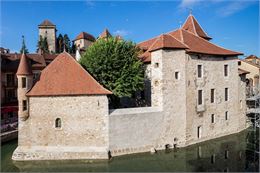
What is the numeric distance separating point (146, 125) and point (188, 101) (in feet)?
13.7

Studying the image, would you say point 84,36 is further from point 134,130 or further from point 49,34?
point 134,130

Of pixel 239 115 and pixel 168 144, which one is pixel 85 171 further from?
pixel 239 115

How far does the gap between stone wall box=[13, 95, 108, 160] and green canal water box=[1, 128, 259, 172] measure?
43.7 inches

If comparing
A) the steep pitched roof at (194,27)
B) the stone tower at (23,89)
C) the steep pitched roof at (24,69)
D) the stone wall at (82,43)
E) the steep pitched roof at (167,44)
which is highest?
the stone wall at (82,43)

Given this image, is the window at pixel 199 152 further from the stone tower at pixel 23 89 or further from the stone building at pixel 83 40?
the stone building at pixel 83 40

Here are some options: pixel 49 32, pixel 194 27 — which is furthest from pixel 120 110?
pixel 49 32

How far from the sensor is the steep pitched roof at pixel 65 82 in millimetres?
15430

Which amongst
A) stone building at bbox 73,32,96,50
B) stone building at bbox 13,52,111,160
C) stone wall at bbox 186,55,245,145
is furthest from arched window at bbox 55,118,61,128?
stone building at bbox 73,32,96,50

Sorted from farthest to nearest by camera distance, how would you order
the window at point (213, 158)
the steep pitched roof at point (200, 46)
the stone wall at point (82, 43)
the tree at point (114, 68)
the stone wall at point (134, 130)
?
the stone wall at point (82, 43)
the steep pitched roof at point (200, 46)
the tree at point (114, 68)
the stone wall at point (134, 130)
the window at point (213, 158)

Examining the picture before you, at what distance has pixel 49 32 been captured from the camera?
5562 centimetres

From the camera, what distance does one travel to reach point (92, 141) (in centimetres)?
1560

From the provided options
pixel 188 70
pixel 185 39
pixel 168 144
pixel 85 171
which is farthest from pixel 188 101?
pixel 85 171


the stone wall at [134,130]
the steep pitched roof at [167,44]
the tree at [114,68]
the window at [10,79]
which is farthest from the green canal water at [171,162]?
the window at [10,79]

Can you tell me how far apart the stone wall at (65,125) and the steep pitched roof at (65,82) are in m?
0.40
